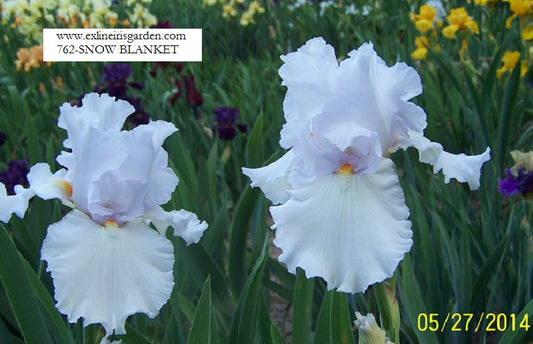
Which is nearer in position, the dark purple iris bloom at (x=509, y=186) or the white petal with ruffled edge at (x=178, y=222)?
the white petal with ruffled edge at (x=178, y=222)

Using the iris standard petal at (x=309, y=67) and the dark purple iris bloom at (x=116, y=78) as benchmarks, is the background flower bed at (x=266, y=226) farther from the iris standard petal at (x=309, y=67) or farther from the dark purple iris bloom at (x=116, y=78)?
the iris standard petal at (x=309, y=67)

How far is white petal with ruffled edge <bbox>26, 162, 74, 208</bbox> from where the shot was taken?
2.80 ft

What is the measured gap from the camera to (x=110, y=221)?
806 mm

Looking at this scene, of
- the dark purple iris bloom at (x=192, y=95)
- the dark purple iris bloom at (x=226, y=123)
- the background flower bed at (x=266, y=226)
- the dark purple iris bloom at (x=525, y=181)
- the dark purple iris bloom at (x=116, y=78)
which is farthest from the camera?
the dark purple iris bloom at (x=192, y=95)

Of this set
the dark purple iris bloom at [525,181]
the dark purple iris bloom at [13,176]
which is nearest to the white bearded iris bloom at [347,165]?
the dark purple iris bloom at [525,181]

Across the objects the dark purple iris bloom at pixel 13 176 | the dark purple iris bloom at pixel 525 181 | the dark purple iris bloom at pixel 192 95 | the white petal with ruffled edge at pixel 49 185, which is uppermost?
the dark purple iris bloom at pixel 192 95

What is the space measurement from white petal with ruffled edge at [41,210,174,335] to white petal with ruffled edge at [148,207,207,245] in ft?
0.20

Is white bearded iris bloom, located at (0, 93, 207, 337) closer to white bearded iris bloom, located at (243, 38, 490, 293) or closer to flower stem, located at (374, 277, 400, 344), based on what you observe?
white bearded iris bloom, located at (243, 38, 490, 293)

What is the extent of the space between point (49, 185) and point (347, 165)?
0.41 meters

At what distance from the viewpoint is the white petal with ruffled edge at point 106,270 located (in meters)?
0.74

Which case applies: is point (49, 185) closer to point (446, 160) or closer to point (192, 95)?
point (446, 160)

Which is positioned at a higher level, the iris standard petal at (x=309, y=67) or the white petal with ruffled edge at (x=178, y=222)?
the iris standard petal at (x=309, y=67)

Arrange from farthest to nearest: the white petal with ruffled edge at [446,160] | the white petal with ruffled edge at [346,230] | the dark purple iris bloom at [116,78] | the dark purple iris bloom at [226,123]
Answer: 1. the dark purple iris bloom at [116,78]
2. the dark purple iris bloom at [226,123]
3. the white petal with ruffled edge at [446,160]
4. the white petal with ruffled edge at [346,230]

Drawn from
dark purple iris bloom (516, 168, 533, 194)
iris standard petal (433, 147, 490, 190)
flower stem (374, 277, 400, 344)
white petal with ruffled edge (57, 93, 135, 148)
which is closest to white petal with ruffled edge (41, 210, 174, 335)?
white petal with ruffled edge (57, 93, 135, 148)
